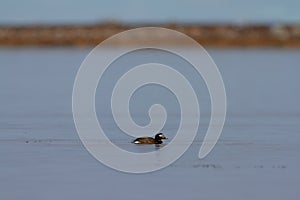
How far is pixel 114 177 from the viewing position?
11.9m

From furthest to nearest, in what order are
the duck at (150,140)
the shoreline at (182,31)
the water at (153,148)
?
the shoreline at (182,31)
the duck at (150,140)
the water at (153,148)

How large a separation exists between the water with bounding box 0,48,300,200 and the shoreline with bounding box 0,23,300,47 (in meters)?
40.3

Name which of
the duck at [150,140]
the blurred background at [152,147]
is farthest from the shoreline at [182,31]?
the duck at [150,140]

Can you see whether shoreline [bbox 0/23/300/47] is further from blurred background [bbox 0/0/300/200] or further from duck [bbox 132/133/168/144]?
duck [bbox 132/133/168/144]

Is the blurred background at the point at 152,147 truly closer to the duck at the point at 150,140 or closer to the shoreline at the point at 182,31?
the duck at the point at 150,140

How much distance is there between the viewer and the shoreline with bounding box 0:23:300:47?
6275 centimetres

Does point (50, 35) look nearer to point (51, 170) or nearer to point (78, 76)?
point (78, 76)

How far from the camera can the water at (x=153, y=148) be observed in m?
11.1

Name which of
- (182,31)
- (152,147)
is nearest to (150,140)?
(152,147)

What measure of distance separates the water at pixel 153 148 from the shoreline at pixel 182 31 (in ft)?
132

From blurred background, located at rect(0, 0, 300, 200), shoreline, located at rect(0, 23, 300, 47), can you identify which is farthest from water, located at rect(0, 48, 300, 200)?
shoreline, located at rect(0, 23, 300, 47)

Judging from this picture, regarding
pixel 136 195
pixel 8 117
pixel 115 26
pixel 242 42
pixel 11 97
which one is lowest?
pixel 136 195

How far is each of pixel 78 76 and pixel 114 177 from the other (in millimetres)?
14106

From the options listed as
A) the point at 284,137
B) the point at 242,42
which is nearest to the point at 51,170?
the point at 284,137
